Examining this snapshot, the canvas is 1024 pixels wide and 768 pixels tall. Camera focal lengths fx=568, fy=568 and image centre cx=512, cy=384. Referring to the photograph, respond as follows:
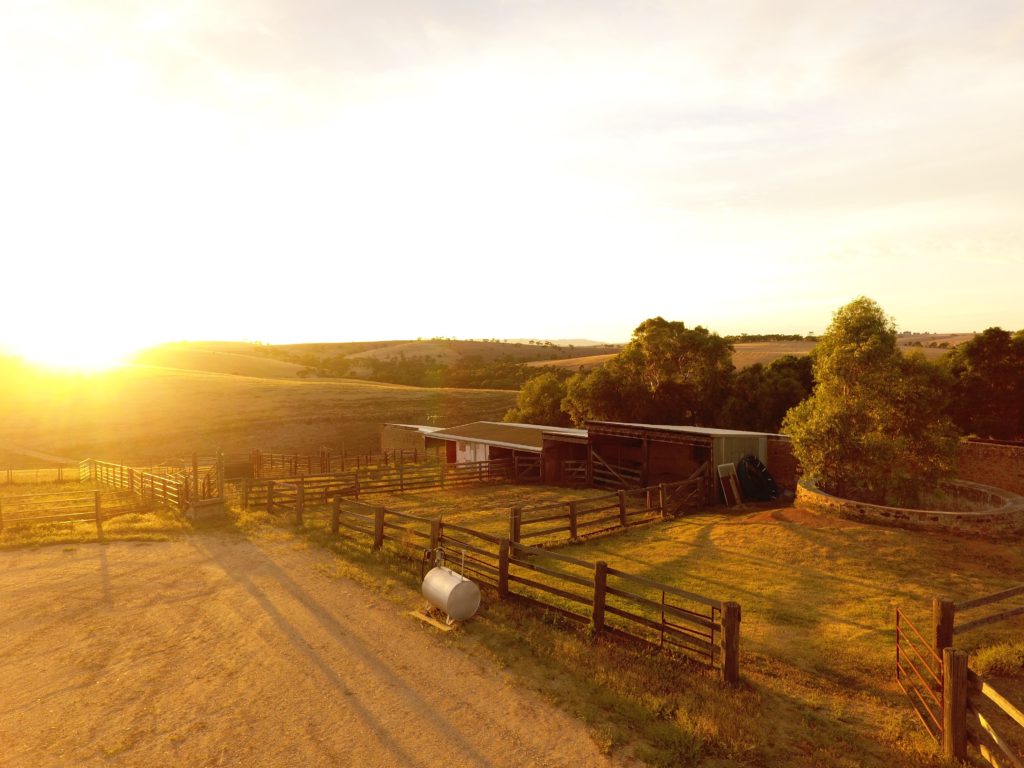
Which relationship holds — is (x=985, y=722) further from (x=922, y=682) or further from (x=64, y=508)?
(x=64, y=508)

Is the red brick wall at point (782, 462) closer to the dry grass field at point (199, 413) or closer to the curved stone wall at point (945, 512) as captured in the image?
the curved stone wall at point (945, 512)

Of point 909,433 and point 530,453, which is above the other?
point 909,433

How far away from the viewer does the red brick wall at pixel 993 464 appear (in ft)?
68.8

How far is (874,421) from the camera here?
63.6 ft

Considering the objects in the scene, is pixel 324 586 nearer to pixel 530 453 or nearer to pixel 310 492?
pixel 310 492

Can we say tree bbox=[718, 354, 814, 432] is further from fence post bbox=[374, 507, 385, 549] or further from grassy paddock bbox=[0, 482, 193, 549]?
grassy paddock bbox=[0, 482, 193, 549]

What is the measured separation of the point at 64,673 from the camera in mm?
9586

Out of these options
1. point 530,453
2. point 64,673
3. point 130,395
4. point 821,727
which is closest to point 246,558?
point 64,673

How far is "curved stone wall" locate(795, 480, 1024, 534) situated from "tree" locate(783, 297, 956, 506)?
1.06 metres

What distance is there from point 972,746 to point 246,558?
52.4 ft

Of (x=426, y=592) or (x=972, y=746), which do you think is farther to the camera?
(x=426, y=592)

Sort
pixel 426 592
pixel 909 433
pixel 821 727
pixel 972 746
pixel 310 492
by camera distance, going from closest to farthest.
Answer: pixel 972 746 < pixel 821 727 < pixel 426 592 < pixel 909 433 < pixel 310 492

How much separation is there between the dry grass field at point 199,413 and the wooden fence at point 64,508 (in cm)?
1981

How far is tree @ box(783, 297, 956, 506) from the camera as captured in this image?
1864cm
